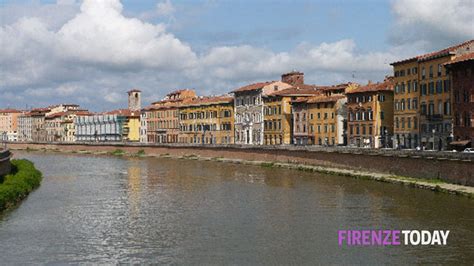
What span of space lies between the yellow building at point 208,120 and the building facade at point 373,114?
111 feet

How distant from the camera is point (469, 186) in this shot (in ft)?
156

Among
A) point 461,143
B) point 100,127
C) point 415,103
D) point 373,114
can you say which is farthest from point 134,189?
point 100,127

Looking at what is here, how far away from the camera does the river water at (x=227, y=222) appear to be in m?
29.3

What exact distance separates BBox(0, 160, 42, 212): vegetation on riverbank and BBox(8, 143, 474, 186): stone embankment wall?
98.5 ft

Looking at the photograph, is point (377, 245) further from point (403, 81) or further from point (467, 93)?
point (403, 81)

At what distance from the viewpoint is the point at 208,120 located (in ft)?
395

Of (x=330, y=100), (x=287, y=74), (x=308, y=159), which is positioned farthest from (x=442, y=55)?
(x=287, y=74)

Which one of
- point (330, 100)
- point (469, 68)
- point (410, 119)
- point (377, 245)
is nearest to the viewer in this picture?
point (377, 245)

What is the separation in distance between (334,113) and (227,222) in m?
54.8

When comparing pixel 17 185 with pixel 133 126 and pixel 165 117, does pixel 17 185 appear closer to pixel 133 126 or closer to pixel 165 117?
pixel 165 117

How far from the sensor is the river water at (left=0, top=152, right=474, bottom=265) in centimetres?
2933

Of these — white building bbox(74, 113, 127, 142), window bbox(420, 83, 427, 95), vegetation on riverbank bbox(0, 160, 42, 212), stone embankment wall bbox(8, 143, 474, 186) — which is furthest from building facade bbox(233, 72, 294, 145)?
white building bbox(74, 113, 127, 142)

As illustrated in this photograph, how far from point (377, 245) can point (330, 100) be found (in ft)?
199

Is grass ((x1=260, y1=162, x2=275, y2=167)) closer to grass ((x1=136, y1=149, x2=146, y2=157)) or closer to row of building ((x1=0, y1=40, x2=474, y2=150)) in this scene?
row of building ((x1=0, y1=40, x2=474, y2=150))
